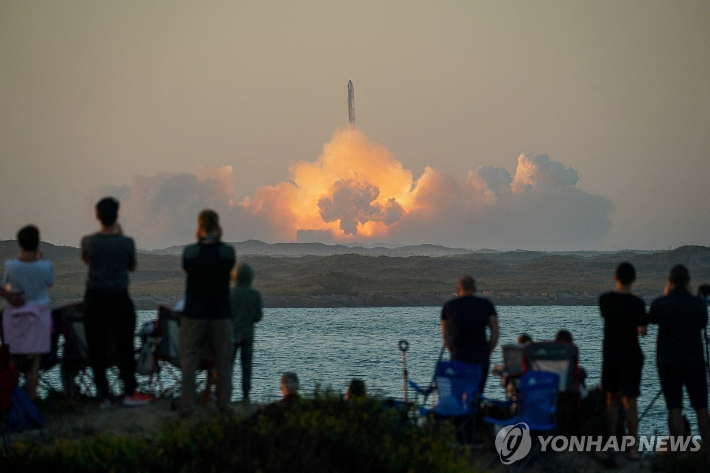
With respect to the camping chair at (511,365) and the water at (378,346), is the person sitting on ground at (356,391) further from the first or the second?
the camping chair at (511,365)

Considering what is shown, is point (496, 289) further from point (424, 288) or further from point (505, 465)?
point (505, 465)

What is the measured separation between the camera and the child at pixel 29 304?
35.1 ft

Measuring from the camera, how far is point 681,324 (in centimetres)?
1049

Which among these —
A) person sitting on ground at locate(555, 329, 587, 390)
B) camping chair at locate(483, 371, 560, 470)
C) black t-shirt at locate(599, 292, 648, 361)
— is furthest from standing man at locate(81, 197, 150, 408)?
black t-shirt at locate(599, 292, 648, 361)

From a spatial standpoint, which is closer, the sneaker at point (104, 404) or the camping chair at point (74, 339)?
the sneaker at point (104, 404)

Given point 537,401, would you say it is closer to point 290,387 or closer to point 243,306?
point 290,387

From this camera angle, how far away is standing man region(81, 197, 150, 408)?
10703mm

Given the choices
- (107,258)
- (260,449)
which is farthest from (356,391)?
(107,258)

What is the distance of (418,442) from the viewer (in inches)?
388

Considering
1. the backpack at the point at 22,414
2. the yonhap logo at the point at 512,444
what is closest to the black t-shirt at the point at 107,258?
the backpack at the point at 22,414

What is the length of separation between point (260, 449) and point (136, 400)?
3245mm

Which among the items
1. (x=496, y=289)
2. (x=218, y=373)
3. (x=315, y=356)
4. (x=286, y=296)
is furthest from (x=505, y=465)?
(x=496, y=289)

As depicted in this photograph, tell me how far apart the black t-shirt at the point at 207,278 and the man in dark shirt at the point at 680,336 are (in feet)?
15.3

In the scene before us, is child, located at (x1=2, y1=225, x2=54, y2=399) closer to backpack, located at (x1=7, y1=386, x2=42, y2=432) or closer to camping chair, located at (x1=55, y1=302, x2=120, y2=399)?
backpack, located at (x1=7, y1=386, x2=42, y2=432)
